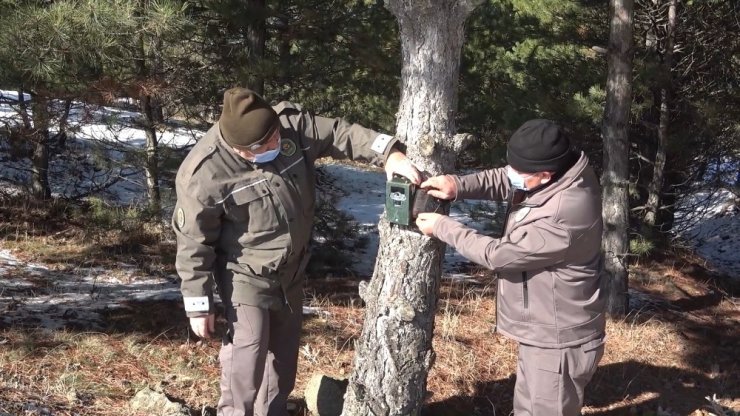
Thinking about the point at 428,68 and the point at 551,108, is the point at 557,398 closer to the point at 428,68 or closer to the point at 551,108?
the point at 428,68

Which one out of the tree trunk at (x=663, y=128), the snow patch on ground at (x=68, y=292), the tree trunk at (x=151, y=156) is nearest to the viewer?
the snow patch on ground at (x=68, y=292)

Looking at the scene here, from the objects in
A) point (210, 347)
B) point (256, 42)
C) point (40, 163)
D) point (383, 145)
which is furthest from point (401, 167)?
point (40, 163)

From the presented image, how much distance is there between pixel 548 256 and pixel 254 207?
1.37m

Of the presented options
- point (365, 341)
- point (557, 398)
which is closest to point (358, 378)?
point (365, 341)

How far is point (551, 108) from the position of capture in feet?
27.2

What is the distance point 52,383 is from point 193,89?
11.7ft

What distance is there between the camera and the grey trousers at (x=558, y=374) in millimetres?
3316

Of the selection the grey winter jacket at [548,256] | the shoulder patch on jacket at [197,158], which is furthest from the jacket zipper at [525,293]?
the shoulder patch on jacket at [197,158]

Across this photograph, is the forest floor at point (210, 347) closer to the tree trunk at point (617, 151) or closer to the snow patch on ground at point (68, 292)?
the snow patch on ground at point (68, 292)

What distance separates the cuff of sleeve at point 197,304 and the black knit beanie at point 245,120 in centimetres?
74

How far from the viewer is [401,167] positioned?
3.35 meters

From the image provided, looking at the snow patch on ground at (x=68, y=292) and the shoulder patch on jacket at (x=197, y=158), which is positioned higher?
the shoulder patch on jacket at (x=197, y=158)

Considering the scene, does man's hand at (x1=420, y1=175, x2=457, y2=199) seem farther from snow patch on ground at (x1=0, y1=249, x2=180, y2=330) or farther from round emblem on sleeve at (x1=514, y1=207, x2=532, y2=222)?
snow patch on ground at (x1=0, y1=249, x2=180, y2=330)

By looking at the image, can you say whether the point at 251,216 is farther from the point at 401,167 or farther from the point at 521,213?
the point at 521,213
